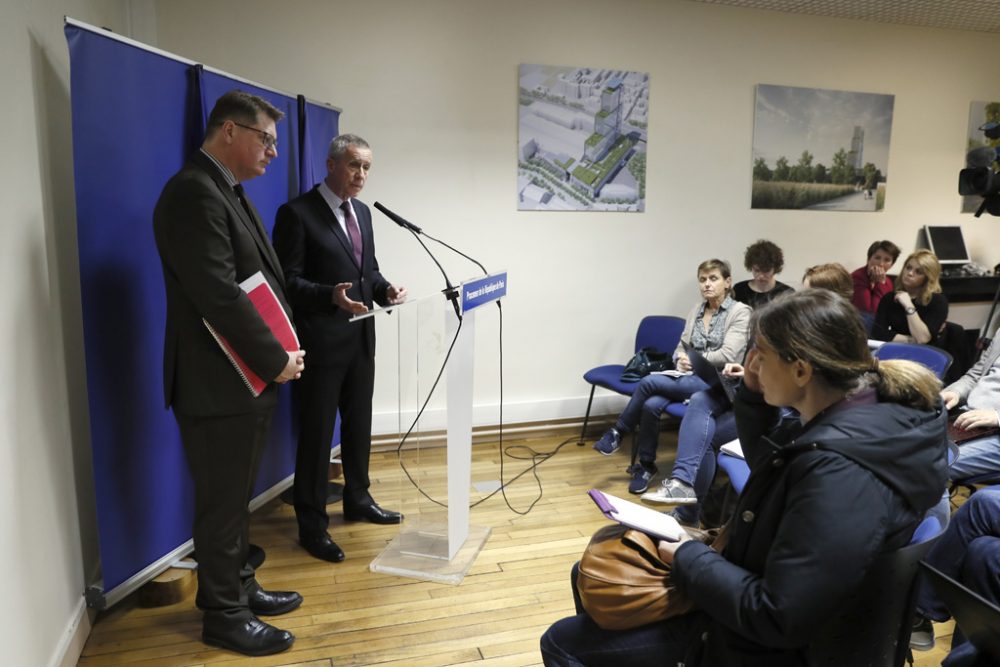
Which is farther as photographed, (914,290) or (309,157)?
(914,290)

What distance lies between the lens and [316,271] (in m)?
2.93

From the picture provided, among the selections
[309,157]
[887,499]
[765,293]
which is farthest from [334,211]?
[765,293]

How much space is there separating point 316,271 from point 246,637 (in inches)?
55.0

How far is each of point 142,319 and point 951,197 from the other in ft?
18.4

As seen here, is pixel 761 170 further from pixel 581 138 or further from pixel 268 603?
pixel 268 603

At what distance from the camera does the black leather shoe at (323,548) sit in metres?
2.94

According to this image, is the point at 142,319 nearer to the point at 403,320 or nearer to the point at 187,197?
the point at 187,197

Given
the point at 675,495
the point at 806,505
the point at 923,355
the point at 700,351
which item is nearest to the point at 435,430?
the point at 675,495

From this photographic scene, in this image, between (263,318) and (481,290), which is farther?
(481,290)

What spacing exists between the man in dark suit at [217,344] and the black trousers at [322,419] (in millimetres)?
613

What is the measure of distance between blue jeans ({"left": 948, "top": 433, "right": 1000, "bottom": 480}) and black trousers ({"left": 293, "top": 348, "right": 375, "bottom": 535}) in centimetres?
238

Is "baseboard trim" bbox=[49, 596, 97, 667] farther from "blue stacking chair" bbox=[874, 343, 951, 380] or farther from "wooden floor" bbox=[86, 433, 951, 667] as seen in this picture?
"blue stacking chair" bbox=[874, 343, 951, 380]

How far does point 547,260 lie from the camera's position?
15.2 ft

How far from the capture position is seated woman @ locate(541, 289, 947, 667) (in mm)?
1215
